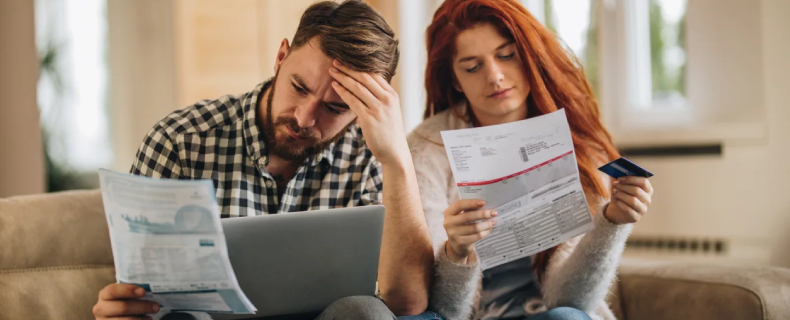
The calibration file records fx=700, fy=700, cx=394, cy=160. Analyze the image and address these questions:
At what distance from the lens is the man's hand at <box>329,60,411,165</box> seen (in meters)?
1.25

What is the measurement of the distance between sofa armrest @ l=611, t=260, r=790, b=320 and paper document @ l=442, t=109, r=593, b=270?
12.6 inches

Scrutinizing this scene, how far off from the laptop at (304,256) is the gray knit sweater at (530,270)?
23 centimetres

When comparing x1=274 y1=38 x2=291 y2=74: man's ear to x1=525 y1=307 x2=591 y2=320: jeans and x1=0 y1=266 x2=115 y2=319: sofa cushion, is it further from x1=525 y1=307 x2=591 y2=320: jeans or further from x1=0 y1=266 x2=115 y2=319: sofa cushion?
x1=525 y1=307 x2=591 y2=320: jeans

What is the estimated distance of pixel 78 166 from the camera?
326 cm

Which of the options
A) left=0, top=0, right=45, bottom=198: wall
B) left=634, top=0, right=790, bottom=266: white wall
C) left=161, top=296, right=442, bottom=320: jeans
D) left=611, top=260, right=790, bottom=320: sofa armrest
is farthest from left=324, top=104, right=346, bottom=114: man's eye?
left=0, top=0, right=45, bottom=198: wall

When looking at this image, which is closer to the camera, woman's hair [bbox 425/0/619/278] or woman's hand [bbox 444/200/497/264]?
woman's hand [bbox 444/200/497/264]

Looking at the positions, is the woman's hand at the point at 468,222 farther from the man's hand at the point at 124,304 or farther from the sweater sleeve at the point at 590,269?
the man's hand at the point at 124,304

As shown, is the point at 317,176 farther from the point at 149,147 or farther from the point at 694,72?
the point at 694,72

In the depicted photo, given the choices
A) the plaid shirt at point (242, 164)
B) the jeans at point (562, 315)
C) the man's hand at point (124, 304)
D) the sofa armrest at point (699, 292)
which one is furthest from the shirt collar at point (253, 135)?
the sofa armrest at point (699, 292)

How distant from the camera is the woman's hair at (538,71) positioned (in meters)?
1.46

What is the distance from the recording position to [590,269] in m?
1.40

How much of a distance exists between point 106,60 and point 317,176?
2.30m

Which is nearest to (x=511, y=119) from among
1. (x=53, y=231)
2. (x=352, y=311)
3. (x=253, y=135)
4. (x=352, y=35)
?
(x=352, y=35)

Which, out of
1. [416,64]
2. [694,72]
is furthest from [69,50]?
[694,72]
